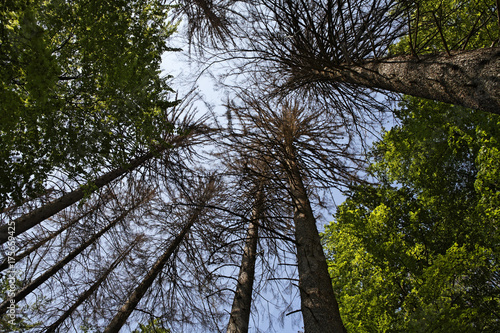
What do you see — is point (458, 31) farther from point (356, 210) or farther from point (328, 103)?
point (356, 210)

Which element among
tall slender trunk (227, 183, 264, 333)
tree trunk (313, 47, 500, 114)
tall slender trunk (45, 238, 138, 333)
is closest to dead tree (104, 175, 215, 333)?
tall slender trunk (45, 238, 138, 333)

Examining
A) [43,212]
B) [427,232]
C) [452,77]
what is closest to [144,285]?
[43,212]

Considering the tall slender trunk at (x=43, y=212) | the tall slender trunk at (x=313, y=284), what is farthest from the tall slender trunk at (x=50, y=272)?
the tall slender trunk at (x=313, y=284)

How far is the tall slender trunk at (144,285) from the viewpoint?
198 inches

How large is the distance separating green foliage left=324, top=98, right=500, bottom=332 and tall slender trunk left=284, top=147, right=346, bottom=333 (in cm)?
A: 106

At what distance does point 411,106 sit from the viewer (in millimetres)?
5043

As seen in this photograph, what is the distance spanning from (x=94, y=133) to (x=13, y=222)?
1923 millimetres

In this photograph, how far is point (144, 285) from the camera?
555 cm

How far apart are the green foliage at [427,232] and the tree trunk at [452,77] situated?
67.3 inches

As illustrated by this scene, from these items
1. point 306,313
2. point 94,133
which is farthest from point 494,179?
point 94,133

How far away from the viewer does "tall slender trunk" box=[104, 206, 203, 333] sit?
502 cm

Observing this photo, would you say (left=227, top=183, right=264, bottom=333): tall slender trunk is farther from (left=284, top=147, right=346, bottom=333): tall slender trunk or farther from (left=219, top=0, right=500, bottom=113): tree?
(left=219, top=0, right=500, bottom=113): tree

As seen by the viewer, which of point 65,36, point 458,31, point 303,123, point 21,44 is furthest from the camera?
point 303,123

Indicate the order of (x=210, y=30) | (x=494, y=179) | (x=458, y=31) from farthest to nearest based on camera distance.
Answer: (x=210, y=30)
(x=458, y=31)
(x=494, y=179)
